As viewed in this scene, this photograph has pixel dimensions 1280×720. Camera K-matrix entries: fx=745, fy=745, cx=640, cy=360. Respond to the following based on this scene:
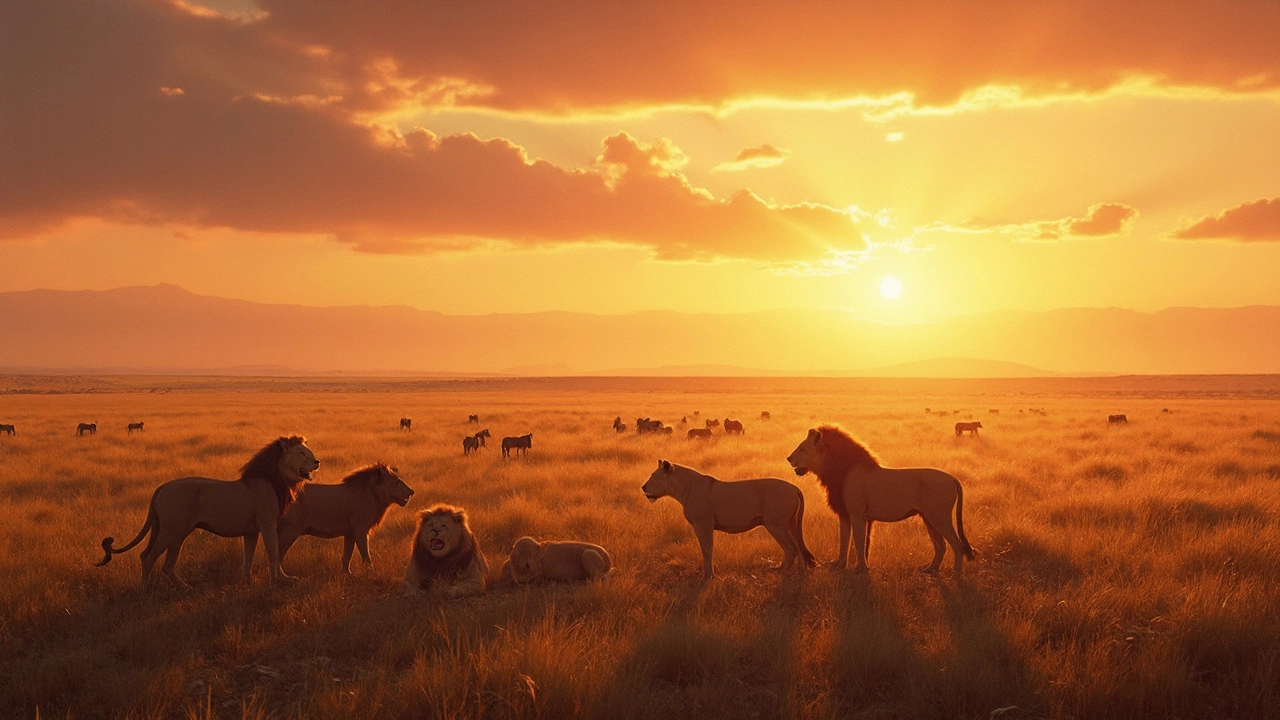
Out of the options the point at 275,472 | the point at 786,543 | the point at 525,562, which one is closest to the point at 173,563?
the point at 275,472

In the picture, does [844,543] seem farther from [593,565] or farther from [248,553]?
[248,553]

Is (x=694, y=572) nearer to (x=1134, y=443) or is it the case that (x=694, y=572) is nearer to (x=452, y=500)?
(x=452, y=500)

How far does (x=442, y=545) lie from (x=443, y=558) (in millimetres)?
293

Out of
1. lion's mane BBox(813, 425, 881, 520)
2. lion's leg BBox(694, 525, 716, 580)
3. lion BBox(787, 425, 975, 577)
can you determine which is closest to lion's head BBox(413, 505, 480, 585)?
lion's leg BBox(694, 525, 716, 580)

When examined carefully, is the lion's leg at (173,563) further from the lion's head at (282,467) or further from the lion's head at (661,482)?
the lion's head at (661,482)

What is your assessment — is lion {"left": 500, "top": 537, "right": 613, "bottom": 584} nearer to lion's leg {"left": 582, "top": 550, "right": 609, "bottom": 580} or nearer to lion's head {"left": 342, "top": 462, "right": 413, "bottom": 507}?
lion's leg {"left": 582, "top": 550, "right": 609, "bottom": 580}

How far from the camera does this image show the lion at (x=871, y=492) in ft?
31.5

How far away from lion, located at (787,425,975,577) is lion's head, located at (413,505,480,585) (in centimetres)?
440

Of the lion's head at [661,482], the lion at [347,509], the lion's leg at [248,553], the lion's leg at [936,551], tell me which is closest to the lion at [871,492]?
the lion's leg at [936,551]

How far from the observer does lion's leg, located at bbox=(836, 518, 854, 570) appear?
1002cm

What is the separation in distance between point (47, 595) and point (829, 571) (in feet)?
30.2

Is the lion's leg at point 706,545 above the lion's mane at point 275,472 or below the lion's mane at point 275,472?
below

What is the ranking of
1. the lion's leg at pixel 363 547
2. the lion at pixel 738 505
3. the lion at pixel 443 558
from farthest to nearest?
the lion's leg at pixel 363 547, the lion at pixel 738 505, the lion at pixel 443 558

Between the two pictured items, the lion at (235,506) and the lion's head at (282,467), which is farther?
the lion's head at (282,467)
